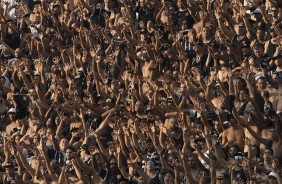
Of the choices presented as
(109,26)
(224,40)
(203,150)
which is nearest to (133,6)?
(109,26)

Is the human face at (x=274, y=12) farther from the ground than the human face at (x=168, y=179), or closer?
farther from the ground

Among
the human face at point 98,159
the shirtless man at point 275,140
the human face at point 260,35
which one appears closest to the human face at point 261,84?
the shirtless man at point 275,140

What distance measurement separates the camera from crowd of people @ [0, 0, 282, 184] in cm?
2769

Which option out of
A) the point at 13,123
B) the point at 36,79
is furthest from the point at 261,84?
the point at 13,123

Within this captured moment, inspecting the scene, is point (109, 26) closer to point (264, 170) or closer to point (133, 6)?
point (133, 6)

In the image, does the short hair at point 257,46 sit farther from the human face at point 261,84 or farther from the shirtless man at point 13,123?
the shirtless man at point 13,123

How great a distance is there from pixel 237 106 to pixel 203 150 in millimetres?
1138

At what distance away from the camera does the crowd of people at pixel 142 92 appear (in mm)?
27688

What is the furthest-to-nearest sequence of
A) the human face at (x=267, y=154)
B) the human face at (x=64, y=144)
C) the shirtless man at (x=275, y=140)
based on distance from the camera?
the human face at (x=64, y=144) < the shirtless man at (x=275, y=140) < the human face at (x=267, y=154)

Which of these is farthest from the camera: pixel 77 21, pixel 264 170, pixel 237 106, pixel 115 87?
pixel 77 21

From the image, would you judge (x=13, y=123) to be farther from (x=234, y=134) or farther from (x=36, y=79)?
(x=234, y=134)

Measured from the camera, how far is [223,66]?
29.7 meters

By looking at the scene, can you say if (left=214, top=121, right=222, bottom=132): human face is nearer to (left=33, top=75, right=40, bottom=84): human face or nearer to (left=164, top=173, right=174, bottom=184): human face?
(left=164, top=173, right=174, bottom=184): human face

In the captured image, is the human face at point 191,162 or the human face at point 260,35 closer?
the human face at point 191,162
